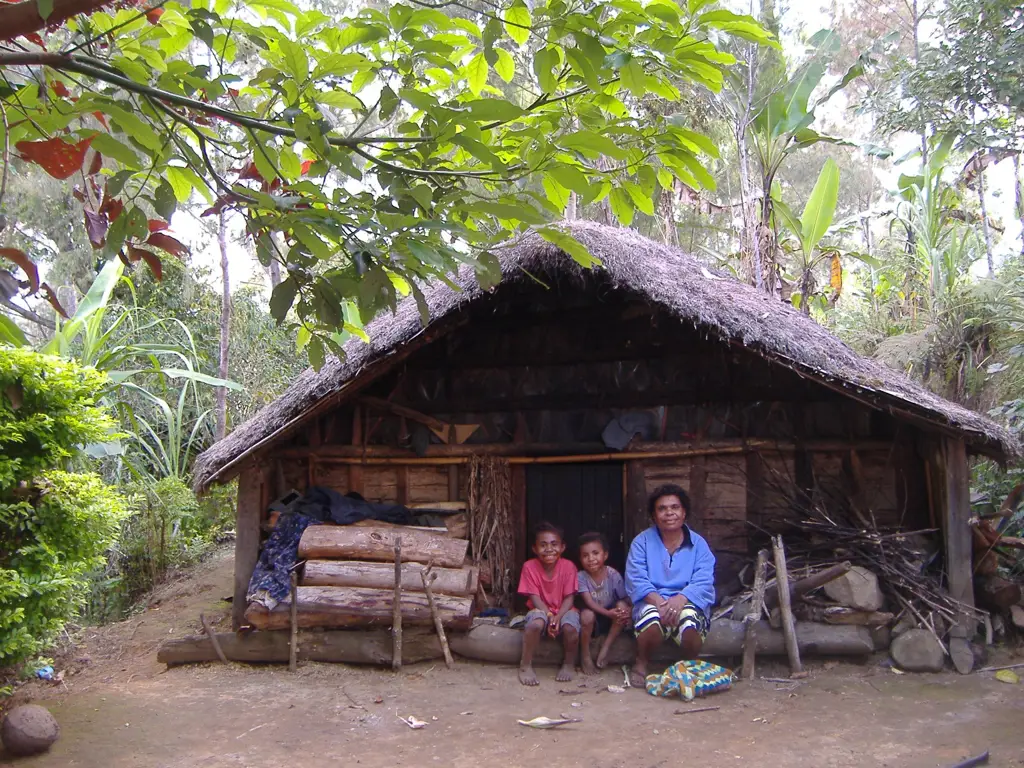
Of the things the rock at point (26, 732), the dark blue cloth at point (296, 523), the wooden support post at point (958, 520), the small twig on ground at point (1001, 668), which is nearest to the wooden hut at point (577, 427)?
the wooden support post at point (958, 520)

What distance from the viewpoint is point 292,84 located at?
6.97 feet

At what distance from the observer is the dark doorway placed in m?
7.20

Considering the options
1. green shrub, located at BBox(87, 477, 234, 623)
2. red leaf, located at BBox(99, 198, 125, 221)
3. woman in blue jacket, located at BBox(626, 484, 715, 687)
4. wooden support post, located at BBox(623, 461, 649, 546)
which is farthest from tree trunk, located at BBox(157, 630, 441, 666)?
red leaf, located at BBox(99, 198, 125, 221)

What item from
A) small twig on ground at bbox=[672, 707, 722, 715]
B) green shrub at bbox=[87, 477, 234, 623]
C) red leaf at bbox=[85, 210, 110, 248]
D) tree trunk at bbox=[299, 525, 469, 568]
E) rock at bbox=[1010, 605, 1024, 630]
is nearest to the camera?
red leaf at bbox=[85, 210, 110, 248]

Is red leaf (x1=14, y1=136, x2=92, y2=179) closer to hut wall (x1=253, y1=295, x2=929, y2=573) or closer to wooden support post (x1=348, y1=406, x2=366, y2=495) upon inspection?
hut wall (x1=253, y1=295, x2=929, y2=573)

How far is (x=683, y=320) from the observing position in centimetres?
593

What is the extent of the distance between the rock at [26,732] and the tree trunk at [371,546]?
2.15 metres

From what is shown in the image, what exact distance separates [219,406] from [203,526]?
61.3 inches

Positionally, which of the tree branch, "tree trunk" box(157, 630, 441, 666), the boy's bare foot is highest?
the tree branch

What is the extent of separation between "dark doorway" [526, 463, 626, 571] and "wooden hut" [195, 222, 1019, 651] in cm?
1

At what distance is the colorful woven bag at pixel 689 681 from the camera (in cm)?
533

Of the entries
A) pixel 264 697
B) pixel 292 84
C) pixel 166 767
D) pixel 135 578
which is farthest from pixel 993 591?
pixel 135 578

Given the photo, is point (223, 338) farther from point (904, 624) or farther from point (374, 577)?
point (904, 624)

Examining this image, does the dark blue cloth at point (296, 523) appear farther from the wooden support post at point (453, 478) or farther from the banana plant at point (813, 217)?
the banana plant at point (813, 217)
